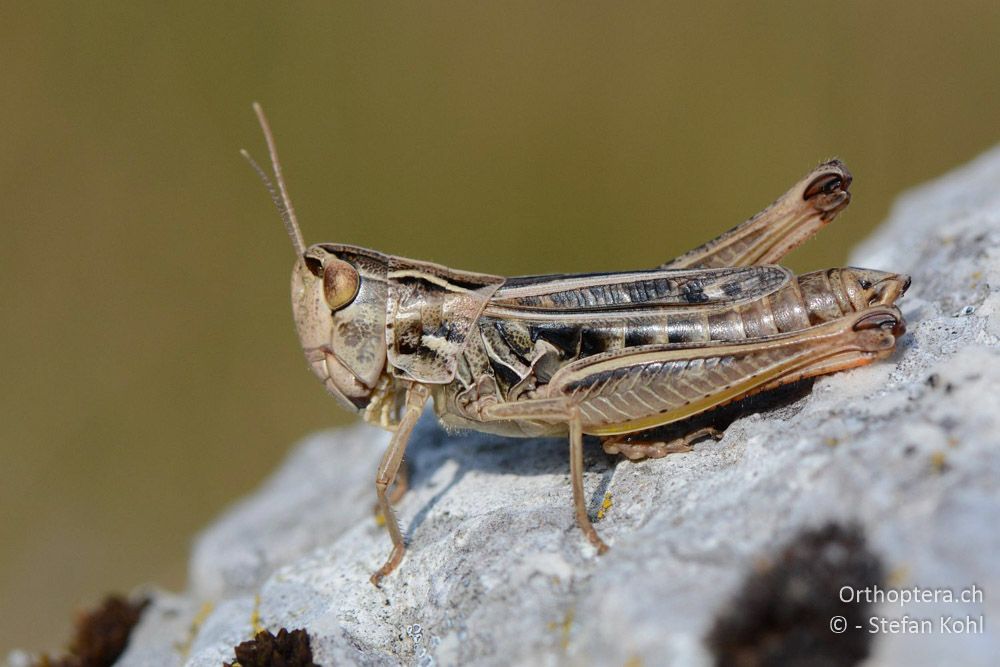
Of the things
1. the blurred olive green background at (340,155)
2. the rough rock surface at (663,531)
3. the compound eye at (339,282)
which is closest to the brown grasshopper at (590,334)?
the compound eye at (339,282)

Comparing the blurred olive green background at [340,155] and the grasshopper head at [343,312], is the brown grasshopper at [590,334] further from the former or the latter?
the blurred olive green background at [340,155]

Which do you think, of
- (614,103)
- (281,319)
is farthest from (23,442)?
(614,103)

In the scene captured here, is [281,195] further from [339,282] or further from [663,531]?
[663,531]

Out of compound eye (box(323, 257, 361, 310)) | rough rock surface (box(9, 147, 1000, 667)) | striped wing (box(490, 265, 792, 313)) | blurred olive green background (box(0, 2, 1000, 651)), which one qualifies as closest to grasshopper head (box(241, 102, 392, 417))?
compound eye (box(323, 257, 361, 310))

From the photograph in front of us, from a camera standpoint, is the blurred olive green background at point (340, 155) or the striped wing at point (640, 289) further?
the blurred olive green background at point (340, 155)

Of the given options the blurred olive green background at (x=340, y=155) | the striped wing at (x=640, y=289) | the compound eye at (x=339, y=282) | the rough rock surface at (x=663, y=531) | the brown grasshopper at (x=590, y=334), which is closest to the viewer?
the rough rock surface at (x=663, y=531)

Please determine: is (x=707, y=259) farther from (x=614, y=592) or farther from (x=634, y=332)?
(x=614, y=592)

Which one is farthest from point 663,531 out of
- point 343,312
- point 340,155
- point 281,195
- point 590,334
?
point 340,155

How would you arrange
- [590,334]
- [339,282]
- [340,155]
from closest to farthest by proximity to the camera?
[590,334], [339,282], [340,155]
